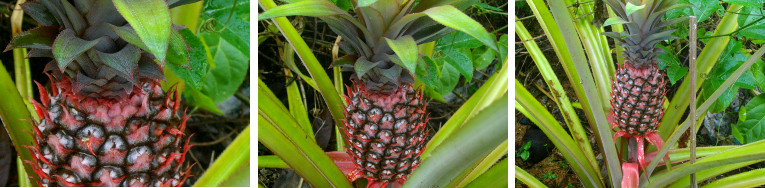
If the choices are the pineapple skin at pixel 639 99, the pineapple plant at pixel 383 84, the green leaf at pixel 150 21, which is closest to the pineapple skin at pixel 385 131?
the pineapple plant at pixel 383 84

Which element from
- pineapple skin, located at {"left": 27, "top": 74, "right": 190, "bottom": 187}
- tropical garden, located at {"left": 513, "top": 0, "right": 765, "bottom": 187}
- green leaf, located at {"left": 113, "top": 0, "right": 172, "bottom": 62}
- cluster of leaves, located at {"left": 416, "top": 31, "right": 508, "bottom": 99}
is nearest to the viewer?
green leaf, located at {"left": 113, "top": 0, "right": 172, "bottom": 62}

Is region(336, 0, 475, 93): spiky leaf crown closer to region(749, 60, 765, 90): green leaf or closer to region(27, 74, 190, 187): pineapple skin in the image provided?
region(27, 74, 190, 187): pineapple skin

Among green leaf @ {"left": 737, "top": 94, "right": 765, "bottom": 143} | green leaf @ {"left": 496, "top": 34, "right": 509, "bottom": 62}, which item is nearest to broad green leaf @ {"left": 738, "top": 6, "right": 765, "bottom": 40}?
green leaf @ {"left": 737, "top": 94, "right": 765, "bottom": 143}

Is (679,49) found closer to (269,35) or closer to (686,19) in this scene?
(686,19)

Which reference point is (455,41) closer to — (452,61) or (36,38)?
(452,61)

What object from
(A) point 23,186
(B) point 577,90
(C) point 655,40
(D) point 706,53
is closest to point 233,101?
(A) point 23,186

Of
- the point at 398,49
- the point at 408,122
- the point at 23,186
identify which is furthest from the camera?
the point at 23,186
